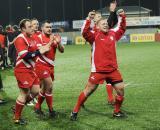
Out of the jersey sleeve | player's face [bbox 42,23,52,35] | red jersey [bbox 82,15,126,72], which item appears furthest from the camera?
player's face [bbox 42,23,52,35]

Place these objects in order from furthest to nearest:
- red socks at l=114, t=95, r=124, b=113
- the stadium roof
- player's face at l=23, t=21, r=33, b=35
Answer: the stadium roof < red socks at l=114, t=95, r=124, b=113 < player's face at l=23, t=21, r=33, b=35

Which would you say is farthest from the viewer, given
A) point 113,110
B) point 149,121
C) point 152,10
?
point 152,10

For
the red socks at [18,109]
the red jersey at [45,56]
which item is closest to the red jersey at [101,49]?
the red jersey at [45,56]

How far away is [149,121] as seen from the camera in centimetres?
910

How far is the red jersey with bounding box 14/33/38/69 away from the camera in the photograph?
889 centimetres

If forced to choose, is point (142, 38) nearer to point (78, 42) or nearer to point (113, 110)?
point (78, 42)

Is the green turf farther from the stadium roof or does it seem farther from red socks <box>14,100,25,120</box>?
the stadium roof

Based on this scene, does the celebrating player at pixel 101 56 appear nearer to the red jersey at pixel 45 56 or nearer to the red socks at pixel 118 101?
the red socks at pixel 118 101

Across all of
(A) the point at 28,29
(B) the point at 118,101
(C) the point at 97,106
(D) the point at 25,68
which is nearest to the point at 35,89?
(D) the point at 25,68

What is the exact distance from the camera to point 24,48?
890 centimetres

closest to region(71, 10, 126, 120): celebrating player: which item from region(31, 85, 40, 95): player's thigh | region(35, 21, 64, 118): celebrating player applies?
region(35, 21, 64, 118): celebrating player

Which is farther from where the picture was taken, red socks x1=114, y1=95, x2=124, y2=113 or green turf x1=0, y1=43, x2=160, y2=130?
red socks x1=114, y1=95, x2=124, y2=113

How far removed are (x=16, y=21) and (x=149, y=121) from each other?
48.8 m

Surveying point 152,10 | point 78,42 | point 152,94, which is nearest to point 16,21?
point 78,42
